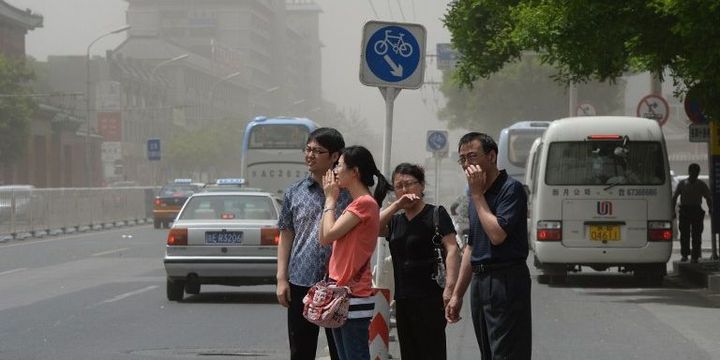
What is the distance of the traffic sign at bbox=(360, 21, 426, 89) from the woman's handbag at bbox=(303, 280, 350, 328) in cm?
544

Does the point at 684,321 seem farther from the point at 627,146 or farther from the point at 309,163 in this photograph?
the point at 309,163

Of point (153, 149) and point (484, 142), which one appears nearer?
point (484, 142)

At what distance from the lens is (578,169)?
2228cm

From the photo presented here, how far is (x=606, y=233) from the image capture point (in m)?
21.8

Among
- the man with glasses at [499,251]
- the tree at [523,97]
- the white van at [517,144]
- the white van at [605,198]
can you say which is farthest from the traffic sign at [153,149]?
the man with glasses at [499,251]

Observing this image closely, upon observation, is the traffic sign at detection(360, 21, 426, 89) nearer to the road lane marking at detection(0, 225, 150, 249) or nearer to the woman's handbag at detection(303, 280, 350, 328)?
the woman's handbag at detection(303, 280, 350, 328)

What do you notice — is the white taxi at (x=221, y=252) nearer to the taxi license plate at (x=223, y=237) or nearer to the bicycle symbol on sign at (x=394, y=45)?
the taxi license plate at (x=223, y=237)

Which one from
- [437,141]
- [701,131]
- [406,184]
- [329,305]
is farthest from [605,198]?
[437,141]

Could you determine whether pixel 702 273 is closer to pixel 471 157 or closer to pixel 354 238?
pixel 471 157

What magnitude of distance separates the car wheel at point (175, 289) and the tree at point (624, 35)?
232 inches

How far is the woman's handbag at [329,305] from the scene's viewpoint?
7.45 metres

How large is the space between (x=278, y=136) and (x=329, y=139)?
125 feet

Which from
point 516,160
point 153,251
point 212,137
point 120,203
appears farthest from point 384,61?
point 212,137

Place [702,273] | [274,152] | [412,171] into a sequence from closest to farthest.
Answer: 1. [412,171]
2. [702,273]
3. [274,152]
